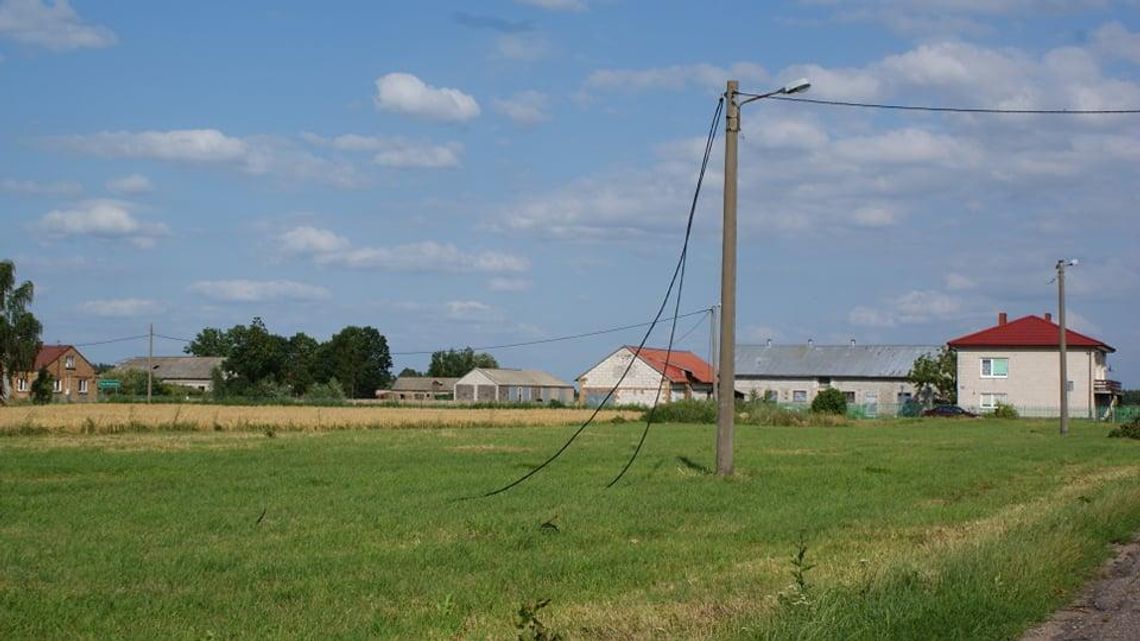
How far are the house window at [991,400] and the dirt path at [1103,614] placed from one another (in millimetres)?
81440

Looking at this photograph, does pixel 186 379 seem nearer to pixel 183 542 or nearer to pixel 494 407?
pixel 494 407

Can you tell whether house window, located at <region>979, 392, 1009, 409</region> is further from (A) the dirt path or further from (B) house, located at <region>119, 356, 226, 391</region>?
(B) house, located at <region>119, 356, 226, 391</region>

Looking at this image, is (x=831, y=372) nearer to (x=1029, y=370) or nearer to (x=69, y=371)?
(x=1029, y=370)

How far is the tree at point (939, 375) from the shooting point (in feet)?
321

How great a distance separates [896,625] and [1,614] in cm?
665

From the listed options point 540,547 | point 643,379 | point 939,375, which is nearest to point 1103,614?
point 540,547

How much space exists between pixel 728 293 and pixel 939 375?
7859 cm

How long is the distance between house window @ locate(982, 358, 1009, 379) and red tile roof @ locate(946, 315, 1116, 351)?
3.93ft

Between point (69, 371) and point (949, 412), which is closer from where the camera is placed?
point (949, 412)

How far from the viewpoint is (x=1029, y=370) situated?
3538 inches

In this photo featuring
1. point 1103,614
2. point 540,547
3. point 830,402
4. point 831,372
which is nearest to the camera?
point 1103,614

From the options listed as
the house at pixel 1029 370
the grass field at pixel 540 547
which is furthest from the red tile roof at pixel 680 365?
the grass field at pixel 540 547

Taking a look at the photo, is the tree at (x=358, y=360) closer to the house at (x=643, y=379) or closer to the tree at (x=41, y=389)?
the house at (x=643, y=379)

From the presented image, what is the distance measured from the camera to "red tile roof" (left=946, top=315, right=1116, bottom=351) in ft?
292
